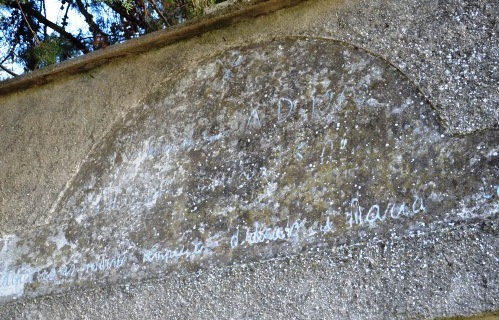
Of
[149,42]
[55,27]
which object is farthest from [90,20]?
[149,42]

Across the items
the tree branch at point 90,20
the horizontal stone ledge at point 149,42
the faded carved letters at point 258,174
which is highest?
the tree branch at point 90,20

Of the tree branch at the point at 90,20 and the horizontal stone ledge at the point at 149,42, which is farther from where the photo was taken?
the tree branch at the point at 90,20

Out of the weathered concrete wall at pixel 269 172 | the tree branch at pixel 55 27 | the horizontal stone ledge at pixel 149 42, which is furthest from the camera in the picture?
the tree branch at pixel 55 27

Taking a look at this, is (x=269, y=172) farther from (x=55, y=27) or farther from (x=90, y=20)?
(x=55, y=27)

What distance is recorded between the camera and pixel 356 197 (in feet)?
9.61

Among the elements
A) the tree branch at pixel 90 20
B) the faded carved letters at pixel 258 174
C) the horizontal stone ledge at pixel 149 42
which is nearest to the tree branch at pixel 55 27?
the tree branch at pixel 90 20

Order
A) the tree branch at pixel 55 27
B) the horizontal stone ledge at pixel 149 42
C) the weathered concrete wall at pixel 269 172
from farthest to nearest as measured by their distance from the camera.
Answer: the tree branch at pixel 55 27
the horizontal stone ledge at pixel 149 42
the weathered concrete wall at pixel 269 172

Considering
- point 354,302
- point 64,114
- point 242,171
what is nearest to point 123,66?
point 64,114

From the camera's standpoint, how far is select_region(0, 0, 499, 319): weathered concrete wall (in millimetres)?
2742

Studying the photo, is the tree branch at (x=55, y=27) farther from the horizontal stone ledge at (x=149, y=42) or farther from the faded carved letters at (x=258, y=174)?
the faded carved letters at (x=258, y=174)

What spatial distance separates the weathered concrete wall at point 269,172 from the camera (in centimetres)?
274

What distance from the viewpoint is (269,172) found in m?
3.22

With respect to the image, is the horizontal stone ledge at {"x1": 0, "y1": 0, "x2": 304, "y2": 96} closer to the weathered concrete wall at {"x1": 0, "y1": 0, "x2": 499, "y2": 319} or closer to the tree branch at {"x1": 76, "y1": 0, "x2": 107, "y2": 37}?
the weathered concrete wall at {"x1": 0, "y1": 0, "x2": 499, "y2": 319}

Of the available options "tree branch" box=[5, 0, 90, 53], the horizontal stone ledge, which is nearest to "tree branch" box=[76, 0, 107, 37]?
"tree branch" box=[5, 0, 90, 53]
